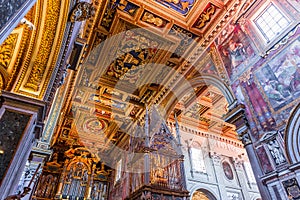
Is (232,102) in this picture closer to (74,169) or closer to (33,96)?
(33,96)

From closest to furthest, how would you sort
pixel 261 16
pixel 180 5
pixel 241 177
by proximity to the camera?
1. pixel 261 16
2. pixel 180 5
3. pixel 241 177

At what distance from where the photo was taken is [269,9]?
605 centimetres

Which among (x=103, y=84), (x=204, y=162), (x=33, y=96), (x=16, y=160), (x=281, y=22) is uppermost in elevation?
(x=103, y=84)

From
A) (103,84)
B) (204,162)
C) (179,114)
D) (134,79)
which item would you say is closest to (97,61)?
(103,84)

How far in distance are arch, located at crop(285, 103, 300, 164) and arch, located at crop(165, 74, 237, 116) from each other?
182cm

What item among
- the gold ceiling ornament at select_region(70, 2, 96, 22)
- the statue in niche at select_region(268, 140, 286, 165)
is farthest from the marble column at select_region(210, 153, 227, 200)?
the gold ceiling ornament at select_region(70, 2, 96, 22)

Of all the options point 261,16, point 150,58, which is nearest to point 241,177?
point 150,58

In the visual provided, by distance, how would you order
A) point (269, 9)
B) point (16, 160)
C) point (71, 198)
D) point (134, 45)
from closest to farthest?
point (16, 160) → point (269, 9) → point (134, 45) → point (71, 198)

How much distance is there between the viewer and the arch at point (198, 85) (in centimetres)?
660

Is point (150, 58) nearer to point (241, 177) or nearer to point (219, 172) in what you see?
Answer: point (219, 172)

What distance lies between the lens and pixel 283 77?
16.8 ft

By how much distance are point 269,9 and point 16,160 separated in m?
7.53

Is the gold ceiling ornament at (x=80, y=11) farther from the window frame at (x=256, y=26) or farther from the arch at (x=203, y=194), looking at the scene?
the arch at (x=203, y=194)

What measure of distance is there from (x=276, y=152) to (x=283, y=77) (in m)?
1.93
